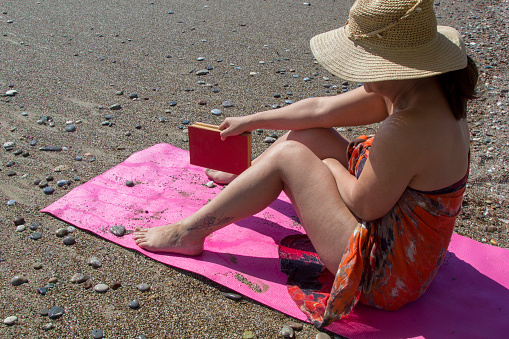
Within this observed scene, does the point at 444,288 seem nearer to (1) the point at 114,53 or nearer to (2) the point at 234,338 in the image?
(2) the point at 234,338

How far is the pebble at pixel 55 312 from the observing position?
2404 millimetres

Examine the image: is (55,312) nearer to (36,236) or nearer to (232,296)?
(36,236)

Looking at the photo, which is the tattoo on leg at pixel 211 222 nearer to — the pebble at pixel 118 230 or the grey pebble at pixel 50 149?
the pebble at pixel 118 230

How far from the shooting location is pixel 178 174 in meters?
3.76

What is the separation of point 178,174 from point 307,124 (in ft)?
4.28

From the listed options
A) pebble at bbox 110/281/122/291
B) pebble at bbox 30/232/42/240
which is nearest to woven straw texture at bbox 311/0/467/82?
pebble at bbox 110/281/122/291

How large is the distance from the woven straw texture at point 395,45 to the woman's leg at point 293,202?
56 cm

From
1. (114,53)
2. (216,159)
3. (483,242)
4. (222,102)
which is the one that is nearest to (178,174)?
(216,159)

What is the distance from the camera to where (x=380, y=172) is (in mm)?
2045

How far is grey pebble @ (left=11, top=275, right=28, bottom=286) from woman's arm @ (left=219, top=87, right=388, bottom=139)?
1.45 metres

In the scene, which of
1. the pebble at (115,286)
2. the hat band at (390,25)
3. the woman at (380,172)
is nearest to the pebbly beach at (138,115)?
the pebble at (115,286)

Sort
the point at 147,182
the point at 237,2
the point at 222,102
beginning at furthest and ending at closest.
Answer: the point at 237,2 → the point at 222,102 → the point at 147,182

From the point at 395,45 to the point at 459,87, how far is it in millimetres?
336

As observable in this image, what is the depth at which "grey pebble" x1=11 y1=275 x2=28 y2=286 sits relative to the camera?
8.56ft
